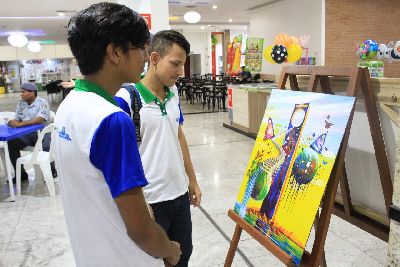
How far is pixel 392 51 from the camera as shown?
2.53m

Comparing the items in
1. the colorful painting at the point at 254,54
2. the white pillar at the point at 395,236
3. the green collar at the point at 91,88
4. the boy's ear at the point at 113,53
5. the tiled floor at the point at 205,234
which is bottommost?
the tiled floor at the point at 205,234

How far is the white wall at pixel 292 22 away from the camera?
9758mm

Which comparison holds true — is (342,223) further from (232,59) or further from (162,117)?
(232,59)

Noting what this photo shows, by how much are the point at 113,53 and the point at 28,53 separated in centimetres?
2335

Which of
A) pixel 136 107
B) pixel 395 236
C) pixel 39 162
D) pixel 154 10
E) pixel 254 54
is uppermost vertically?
pixel 154 10

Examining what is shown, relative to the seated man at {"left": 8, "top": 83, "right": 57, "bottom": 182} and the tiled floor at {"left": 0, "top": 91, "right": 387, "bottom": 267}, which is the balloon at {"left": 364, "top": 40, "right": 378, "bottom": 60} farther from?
the seated man at {"left": 8, "top": 83, "right": 57, "bottom": 182}

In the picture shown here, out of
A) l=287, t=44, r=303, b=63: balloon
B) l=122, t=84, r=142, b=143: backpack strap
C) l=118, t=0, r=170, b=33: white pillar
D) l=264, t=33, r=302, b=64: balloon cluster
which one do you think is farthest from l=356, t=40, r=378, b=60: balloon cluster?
l=118, t=0, r=170, b=33: white pillar

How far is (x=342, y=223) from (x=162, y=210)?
211 cm

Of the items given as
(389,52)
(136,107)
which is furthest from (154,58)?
(389,52)

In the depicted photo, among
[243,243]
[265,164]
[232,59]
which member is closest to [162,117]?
[265,164]

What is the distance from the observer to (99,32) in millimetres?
887

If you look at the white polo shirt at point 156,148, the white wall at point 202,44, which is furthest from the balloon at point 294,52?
the white wall at point 202,44

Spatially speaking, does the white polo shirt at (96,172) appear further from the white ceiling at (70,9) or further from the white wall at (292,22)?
the white wall at (292,22)

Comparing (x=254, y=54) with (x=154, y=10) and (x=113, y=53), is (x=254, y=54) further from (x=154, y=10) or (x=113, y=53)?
(x=113, y=53)
